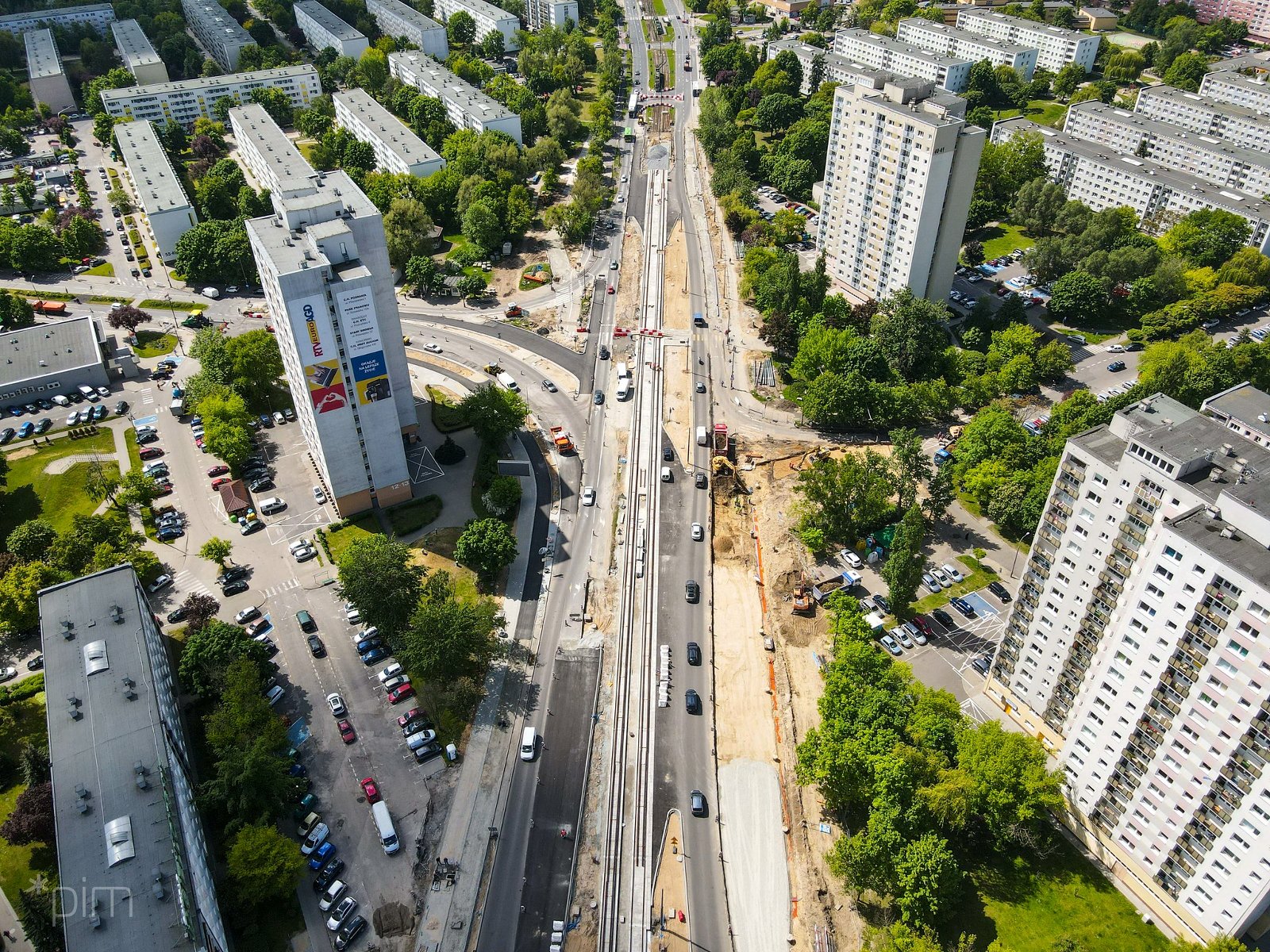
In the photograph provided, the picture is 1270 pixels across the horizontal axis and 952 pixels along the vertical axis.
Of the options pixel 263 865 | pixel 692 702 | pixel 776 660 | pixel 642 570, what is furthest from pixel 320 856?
pixel 776 660

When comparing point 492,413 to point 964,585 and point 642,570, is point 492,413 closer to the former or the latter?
point 642,570

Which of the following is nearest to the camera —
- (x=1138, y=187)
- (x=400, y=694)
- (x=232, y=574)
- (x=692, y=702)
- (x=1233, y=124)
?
(x=692, y=702)

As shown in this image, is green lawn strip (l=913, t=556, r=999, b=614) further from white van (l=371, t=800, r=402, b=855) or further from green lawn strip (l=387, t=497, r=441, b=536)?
green lawn strip (l=387, t=497, r=441, b=536)

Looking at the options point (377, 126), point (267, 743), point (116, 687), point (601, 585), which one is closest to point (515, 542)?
point (601, 585)

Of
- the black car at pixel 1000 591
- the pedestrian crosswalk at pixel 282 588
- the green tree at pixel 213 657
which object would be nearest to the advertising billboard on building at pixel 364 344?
the pedestrian crosswalk at pixel 282 588

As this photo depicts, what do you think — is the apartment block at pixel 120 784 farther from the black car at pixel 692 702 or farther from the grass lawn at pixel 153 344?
the grass lawn at pixel 153 344

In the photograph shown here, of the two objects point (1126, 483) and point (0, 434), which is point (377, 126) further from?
point (1126, 483)

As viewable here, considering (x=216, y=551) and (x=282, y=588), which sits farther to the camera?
(x=282, y=588)
